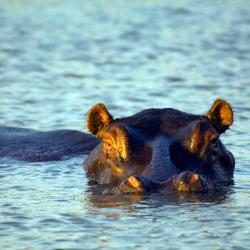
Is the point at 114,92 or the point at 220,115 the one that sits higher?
the point at 114,92

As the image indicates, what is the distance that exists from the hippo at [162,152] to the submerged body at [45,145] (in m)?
1.44

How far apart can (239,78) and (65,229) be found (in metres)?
9.98

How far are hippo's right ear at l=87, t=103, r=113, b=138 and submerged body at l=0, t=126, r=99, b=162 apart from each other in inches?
55.9

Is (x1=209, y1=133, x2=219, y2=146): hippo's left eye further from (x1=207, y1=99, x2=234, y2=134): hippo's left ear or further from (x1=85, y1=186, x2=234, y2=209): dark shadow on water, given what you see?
(x1=85, y1=186, x2=234, y2=209): dark shadow on water

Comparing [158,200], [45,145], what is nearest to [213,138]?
[158,200]

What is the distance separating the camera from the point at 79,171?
1217 centimetres

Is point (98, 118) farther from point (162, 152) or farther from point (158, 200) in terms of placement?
point (158, 200)

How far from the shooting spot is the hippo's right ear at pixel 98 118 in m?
11.4

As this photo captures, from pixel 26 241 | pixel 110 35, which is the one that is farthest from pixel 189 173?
pixel 110 35

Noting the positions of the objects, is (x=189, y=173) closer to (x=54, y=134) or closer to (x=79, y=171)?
(x=79, y=171)

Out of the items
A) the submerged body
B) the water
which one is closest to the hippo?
the water

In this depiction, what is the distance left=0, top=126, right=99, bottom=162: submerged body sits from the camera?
12.9 meters

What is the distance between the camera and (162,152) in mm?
10453

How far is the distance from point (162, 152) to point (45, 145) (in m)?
3.08
